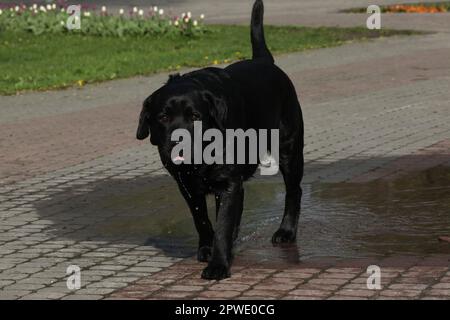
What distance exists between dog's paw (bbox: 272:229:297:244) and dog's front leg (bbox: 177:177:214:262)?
22.8 inches

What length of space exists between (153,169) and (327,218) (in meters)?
2.87

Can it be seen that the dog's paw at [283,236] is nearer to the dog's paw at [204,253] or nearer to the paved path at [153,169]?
the paved path at [153,169]

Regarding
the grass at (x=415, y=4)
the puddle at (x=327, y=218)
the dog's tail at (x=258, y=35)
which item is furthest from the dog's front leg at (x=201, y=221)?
the grass at (x=415, y=4)

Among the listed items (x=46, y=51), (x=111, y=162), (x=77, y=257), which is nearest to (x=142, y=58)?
(x=46, y=51)

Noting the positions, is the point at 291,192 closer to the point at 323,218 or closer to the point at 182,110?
the point at 323,218

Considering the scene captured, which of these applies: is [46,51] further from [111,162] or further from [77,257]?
[77,257]

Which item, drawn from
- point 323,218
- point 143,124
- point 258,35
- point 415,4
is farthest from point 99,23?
point 143,124

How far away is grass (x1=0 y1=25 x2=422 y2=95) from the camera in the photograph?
18.9 metres

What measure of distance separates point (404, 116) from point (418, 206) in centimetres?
505

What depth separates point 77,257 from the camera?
26.1 ft

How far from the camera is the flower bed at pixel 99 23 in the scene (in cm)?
2400
